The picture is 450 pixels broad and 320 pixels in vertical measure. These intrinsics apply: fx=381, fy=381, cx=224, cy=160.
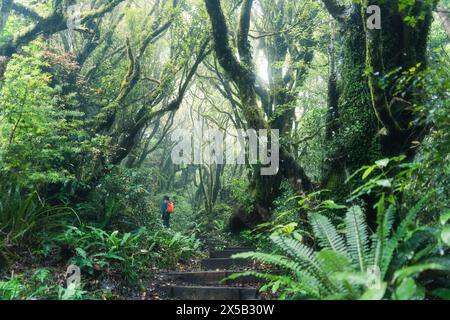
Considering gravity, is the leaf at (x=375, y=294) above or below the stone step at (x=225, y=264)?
above

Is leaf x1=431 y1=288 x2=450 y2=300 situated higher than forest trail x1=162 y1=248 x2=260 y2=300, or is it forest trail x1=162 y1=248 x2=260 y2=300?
leaf x1=431 y1=288 x2=450 y2=300

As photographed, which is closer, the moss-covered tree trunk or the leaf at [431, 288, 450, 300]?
the leaf at [431, 288, 450, 300]

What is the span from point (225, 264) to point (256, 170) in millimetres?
3807

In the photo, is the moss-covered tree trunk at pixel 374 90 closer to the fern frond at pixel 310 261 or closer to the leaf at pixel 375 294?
the fern frond at pixel 310 261

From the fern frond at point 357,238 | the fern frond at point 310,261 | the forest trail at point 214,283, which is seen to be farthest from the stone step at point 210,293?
the fern frond at point 357,238

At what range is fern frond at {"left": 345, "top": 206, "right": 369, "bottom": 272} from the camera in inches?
137

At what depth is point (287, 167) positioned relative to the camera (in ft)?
26.0

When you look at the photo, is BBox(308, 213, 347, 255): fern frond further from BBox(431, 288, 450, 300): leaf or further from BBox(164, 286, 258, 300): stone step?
BBox(164, 286, 258, 300): stone step

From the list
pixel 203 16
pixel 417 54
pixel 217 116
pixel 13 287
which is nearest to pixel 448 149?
pixel 417 54

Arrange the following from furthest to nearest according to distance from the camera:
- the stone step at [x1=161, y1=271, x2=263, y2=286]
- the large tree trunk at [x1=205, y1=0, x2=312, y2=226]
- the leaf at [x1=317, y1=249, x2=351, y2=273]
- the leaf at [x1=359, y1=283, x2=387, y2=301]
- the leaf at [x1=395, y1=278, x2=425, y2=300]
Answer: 1. the large tree trunk at [x1=205, y1=0, x2=312, y2=226]
2. the stone step at [x1=161, y1=271, x2=263, y2=286]
3. the leaf at [x1=317, y1=249, x2=351, y2=273]
4. the leaf at [x1=395, y1=278, x2=425, y2=300]
5. the leaf at [x1=359, y1=283, x2=387, y2=301]

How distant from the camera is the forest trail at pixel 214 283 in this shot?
5.75 metres

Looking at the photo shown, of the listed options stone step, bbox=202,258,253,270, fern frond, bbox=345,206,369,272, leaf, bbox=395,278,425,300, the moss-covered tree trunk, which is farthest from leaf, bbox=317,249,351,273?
stone step, bbox=202,258,253,270

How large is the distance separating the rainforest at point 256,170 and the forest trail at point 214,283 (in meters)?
0.03

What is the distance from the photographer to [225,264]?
8172mm
